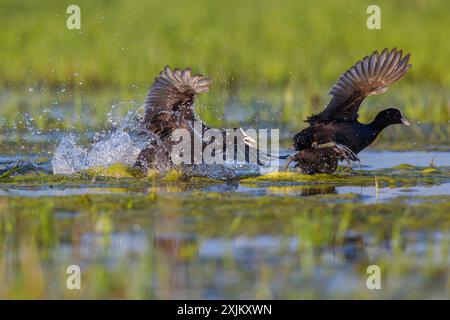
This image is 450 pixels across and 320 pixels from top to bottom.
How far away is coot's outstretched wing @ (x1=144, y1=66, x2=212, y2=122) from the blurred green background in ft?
8.78

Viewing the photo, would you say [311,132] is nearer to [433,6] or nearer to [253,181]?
[253,181]

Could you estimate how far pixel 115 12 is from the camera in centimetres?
1894

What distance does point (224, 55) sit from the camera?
1698 centimetres

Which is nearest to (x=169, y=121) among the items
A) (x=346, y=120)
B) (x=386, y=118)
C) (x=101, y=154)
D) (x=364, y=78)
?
(x=101, y=154)

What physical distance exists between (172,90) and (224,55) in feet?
22.8

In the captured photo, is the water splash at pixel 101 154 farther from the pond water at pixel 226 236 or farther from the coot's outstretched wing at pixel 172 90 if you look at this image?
the pond water at pixel 226 236

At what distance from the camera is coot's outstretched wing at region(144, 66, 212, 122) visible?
9969 mm

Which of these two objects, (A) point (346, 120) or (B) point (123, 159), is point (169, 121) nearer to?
(B) point (123, 159)

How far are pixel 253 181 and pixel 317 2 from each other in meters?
10.8

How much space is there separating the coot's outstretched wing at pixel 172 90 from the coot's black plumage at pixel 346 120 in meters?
1.04

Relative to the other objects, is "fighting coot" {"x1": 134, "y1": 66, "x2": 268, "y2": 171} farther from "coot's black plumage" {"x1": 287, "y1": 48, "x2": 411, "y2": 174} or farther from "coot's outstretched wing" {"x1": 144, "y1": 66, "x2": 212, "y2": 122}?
"coot's black plumage" {"x1": 287, "y1": 48, "x2": 411, "y2": 174}

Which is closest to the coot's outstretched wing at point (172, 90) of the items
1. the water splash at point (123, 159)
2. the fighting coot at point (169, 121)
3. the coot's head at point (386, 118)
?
the fighting coot at point (169, 121)

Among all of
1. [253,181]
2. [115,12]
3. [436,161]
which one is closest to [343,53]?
[115,12]

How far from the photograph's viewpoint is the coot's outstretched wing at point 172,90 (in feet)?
32.7
